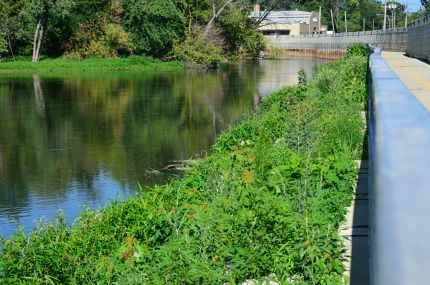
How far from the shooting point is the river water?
1529 cm

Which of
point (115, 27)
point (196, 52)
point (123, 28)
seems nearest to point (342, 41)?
point (196, 52)

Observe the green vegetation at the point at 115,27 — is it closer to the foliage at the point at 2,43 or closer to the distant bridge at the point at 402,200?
the foliage at the point at 2,43

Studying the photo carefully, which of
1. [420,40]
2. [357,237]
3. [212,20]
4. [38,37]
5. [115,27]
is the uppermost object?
[212,20]

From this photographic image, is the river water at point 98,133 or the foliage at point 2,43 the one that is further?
the foliage at point 2,43

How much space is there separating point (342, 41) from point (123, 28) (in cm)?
3479

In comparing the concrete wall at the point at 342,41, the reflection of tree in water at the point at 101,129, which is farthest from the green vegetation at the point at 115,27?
the reflection of tree in water at the point at 101,129

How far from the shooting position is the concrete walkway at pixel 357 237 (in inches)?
218

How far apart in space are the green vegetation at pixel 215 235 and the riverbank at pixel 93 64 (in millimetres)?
50598

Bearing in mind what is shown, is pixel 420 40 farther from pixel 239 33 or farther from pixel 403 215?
pixel 403 215

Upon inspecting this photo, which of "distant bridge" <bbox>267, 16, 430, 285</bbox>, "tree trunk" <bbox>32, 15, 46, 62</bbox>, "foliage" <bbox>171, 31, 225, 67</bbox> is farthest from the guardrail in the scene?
"tree trunk" <bbox>32, 15, 46, 62</bbox>

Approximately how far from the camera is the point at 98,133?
24453 mm

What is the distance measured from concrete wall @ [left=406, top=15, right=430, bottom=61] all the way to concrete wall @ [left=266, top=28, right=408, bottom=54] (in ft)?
27.4

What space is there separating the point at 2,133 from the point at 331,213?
19.4 metres

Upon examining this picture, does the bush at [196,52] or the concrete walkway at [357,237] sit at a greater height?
the concrete walkway at [357,237]
